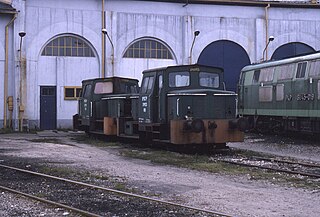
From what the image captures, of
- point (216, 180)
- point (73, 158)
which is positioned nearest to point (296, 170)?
point (216, 180)

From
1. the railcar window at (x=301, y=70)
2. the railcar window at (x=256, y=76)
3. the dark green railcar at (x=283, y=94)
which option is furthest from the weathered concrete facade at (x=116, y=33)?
the railcar window at (x=301, y=70)

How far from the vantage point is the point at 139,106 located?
690 inches

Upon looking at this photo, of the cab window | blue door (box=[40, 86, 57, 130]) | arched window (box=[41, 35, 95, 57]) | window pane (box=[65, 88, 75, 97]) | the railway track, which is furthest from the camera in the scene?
window pane (box=[65, 88, 75, 97])

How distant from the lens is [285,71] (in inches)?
816

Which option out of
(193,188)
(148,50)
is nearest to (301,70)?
(193,188)

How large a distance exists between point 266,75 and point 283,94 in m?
1.85

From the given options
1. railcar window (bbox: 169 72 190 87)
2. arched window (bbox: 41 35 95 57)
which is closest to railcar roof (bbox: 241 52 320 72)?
railcar window (bbox: 169 72 190 87)

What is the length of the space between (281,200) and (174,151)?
26.2 ft

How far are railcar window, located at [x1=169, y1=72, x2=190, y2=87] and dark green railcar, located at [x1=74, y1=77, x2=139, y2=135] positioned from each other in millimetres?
3509

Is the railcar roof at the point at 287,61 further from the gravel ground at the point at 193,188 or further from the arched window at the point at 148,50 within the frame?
the arched window at the point at 148,50

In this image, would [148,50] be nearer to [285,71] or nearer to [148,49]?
[148,49]

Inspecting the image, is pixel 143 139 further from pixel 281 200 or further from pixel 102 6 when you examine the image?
pixel 102 6

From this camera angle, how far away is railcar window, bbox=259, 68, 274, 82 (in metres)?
21.9

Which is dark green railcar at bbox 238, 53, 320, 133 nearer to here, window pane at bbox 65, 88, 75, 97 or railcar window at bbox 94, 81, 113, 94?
railcar window at bbox 94, 81, 113, 94
